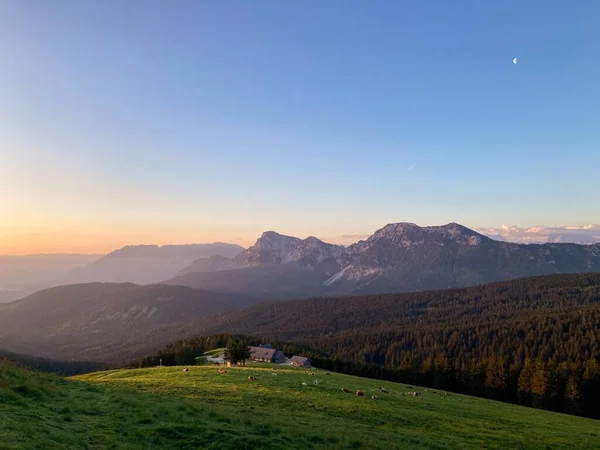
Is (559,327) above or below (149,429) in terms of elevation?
below

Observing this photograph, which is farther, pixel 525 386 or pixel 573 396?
pixel 525 386

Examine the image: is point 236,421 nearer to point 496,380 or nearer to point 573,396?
point 573,396

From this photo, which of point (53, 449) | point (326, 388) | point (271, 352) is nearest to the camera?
point (53, 449)

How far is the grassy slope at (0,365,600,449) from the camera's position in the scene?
1933cm

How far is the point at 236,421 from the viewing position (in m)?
23.6

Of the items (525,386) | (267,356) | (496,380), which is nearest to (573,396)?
(525,386)

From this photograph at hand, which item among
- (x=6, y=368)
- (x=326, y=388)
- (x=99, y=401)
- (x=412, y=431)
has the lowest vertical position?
(x=326, y=388)

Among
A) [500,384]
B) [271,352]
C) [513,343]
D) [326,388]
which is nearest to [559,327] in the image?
[513,343]

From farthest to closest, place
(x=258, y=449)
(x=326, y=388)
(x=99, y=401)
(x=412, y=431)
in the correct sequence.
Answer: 1. (x=326, y=388)
2. (x=412, y=431)
3. (x=99, y=401)
4. (x=258, y=449)

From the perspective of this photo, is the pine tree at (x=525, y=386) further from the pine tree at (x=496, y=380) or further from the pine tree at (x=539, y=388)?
the pine tree at (x=496, y=380)

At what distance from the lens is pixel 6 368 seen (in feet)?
90.7

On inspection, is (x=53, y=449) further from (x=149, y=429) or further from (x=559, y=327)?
(x=559, y=327)

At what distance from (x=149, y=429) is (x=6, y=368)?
584 inches

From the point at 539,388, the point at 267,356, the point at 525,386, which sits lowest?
the point at 267,356
